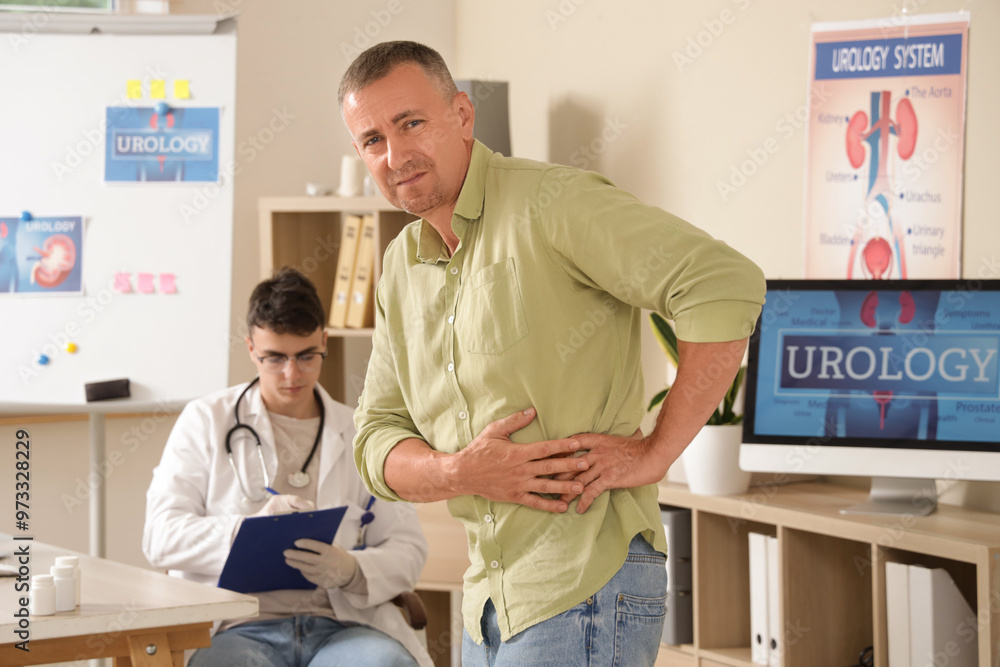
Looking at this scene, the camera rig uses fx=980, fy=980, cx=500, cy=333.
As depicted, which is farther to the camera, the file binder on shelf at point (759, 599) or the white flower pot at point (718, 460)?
the white flower pot at point (718, 460)

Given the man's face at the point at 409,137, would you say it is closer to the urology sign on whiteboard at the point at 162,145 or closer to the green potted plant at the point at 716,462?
the green potted plant at the point at 716,462

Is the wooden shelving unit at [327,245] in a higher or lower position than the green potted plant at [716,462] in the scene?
higher

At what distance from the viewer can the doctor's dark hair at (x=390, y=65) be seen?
126cm

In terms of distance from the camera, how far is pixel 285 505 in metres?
2.32

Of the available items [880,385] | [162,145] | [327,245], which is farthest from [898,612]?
[327,245]

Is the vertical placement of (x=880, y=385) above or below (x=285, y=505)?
above

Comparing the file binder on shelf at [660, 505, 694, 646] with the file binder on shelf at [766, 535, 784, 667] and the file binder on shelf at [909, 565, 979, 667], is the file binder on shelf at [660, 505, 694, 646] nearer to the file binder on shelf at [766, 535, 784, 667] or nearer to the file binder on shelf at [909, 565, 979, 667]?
the file binder on shelf at [766, 535, 784, 667]

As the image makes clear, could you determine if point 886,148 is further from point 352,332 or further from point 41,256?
point 41,256

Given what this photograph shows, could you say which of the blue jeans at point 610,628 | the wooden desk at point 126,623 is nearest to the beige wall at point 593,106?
the blue jeans at point 610,628

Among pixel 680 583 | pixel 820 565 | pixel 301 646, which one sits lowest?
pixel 301 646

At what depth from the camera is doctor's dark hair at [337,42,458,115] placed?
1.26 meters

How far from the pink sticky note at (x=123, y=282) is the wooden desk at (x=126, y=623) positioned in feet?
3.49

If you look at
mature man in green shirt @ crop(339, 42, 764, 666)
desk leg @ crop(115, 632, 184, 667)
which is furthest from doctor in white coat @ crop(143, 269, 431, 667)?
mature man in green shirt @ crop(339, 42, 764, 666)

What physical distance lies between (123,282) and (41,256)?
0.22 metres
